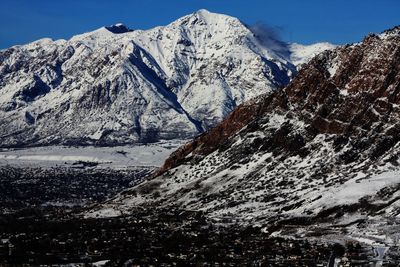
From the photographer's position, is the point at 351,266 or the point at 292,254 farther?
the point at 292,254

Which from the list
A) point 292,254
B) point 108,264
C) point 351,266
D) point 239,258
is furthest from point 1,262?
point 351,266

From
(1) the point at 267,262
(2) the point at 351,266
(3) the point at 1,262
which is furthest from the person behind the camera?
(3) the point at 1,262

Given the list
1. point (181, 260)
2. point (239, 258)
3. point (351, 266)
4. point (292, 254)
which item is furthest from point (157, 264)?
point (351, 266)

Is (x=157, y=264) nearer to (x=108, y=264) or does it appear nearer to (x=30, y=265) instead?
(x=108, y=264)

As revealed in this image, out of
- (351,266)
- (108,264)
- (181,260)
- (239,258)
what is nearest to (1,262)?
(108,264)

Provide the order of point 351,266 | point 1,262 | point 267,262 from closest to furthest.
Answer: point 351,266 < point 267,262 < point 1,262

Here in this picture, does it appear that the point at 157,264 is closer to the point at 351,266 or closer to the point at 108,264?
the point at 108,264

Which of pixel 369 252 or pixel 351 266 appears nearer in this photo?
pixel 351 266
